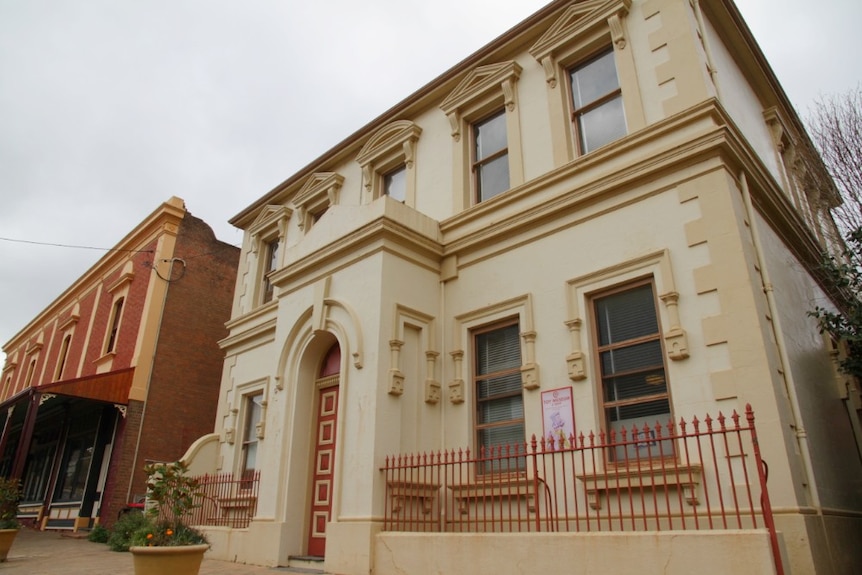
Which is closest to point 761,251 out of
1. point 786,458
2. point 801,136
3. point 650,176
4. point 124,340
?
point 650,176

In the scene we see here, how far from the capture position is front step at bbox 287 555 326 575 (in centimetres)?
869

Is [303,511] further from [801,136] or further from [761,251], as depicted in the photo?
[801,136]

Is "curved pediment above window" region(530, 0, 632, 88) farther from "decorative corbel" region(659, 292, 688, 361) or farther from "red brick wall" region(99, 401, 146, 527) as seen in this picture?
"red brick wall" region(99, 401, 146, 527)

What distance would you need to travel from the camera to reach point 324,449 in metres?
10.0

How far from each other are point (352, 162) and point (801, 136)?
9705 millimetres

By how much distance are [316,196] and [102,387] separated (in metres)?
8.03

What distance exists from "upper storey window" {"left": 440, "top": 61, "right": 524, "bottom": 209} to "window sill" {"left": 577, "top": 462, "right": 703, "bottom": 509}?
198 inches

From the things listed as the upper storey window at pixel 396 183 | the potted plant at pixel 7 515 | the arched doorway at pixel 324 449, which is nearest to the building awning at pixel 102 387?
the potted plant at pixel 7 515

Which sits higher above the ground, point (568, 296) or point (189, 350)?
point (189, 350)

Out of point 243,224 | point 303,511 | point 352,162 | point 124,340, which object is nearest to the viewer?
point 303,511

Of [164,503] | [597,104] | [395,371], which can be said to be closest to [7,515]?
[164,503]

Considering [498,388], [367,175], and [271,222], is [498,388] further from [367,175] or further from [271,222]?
[271,222]

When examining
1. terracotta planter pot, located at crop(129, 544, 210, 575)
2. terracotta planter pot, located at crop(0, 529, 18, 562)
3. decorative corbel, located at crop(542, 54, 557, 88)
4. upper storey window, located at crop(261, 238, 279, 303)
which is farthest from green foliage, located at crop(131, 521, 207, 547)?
upper storey window, located at crop(261, 238, 279, 303)

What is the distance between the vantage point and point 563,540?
6035 millimetres
